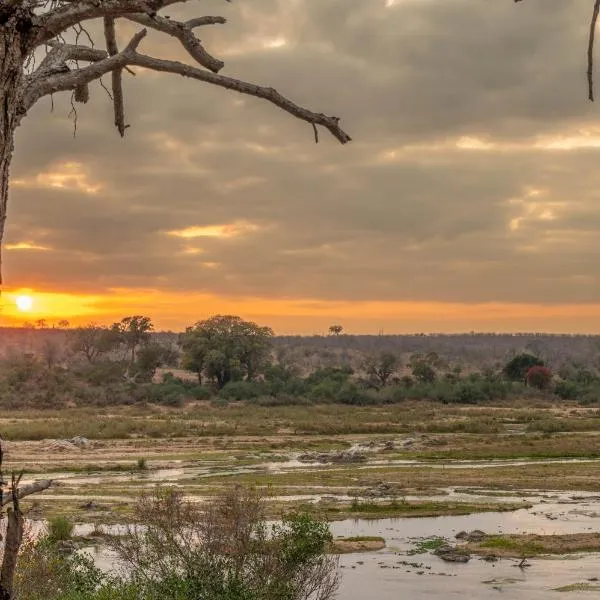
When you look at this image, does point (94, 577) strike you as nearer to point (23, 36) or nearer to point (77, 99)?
point (77, 99)

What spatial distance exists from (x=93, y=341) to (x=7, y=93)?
442ft

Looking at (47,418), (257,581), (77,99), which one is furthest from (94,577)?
(47,418)

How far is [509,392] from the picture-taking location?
99.2m

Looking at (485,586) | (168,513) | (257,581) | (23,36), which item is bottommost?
(485,586)

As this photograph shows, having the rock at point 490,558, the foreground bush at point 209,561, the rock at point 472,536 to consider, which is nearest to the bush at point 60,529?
the foreground bush at point 209,561

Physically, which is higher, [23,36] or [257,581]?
[23,36]

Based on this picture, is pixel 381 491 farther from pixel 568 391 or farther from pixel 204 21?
pixel 568 391

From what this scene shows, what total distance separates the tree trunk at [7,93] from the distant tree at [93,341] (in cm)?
12894

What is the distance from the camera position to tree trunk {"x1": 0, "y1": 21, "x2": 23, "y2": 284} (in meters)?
3.84

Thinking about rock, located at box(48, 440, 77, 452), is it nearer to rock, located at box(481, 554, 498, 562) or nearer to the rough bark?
rock, located at box(481, 554, 498, 562)

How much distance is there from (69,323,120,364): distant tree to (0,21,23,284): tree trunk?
12894 centimetres

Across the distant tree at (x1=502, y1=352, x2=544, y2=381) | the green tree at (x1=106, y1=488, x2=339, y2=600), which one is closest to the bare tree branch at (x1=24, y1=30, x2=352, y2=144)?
the green tree at (x1=106, y1=488, x2=339, y2=600)

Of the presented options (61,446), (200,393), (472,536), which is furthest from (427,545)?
(200,393)

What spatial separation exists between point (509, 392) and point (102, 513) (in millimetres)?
A: 71430
